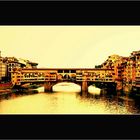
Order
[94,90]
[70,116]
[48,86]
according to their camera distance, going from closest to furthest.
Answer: [70,116], [94,90], [48,86]

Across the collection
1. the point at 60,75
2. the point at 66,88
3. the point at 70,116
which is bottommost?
the point at 70,116

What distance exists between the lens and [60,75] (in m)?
8.92

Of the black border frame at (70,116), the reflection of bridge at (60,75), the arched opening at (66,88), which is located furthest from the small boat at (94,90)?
the black border frame at (70,116)

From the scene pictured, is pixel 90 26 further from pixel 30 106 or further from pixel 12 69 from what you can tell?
pixel 12 69

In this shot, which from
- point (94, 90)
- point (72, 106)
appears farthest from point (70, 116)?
point (94, 90)

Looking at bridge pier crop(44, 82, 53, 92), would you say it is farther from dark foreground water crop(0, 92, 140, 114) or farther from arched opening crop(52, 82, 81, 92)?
arched opening crop(52, 82, 81, 92)

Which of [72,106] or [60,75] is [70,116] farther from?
[60,75]

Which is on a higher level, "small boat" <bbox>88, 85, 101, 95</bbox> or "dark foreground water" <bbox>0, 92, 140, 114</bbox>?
"small boat" <bbox>88, 85, 101, 95</bbox>

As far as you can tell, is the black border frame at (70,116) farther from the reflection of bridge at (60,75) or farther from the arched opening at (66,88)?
the arched opening at (66,88)

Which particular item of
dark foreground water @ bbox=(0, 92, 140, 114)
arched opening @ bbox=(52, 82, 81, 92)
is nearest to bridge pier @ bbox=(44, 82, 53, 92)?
dark foreground water @ bbox=(0, 92, 140, 114)

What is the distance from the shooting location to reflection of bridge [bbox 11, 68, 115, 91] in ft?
27.5

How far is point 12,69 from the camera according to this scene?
886cm

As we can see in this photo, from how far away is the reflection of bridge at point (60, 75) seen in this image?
8.38 meters

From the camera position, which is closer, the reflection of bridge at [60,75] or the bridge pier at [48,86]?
the reflection of bridge at [60,75]
